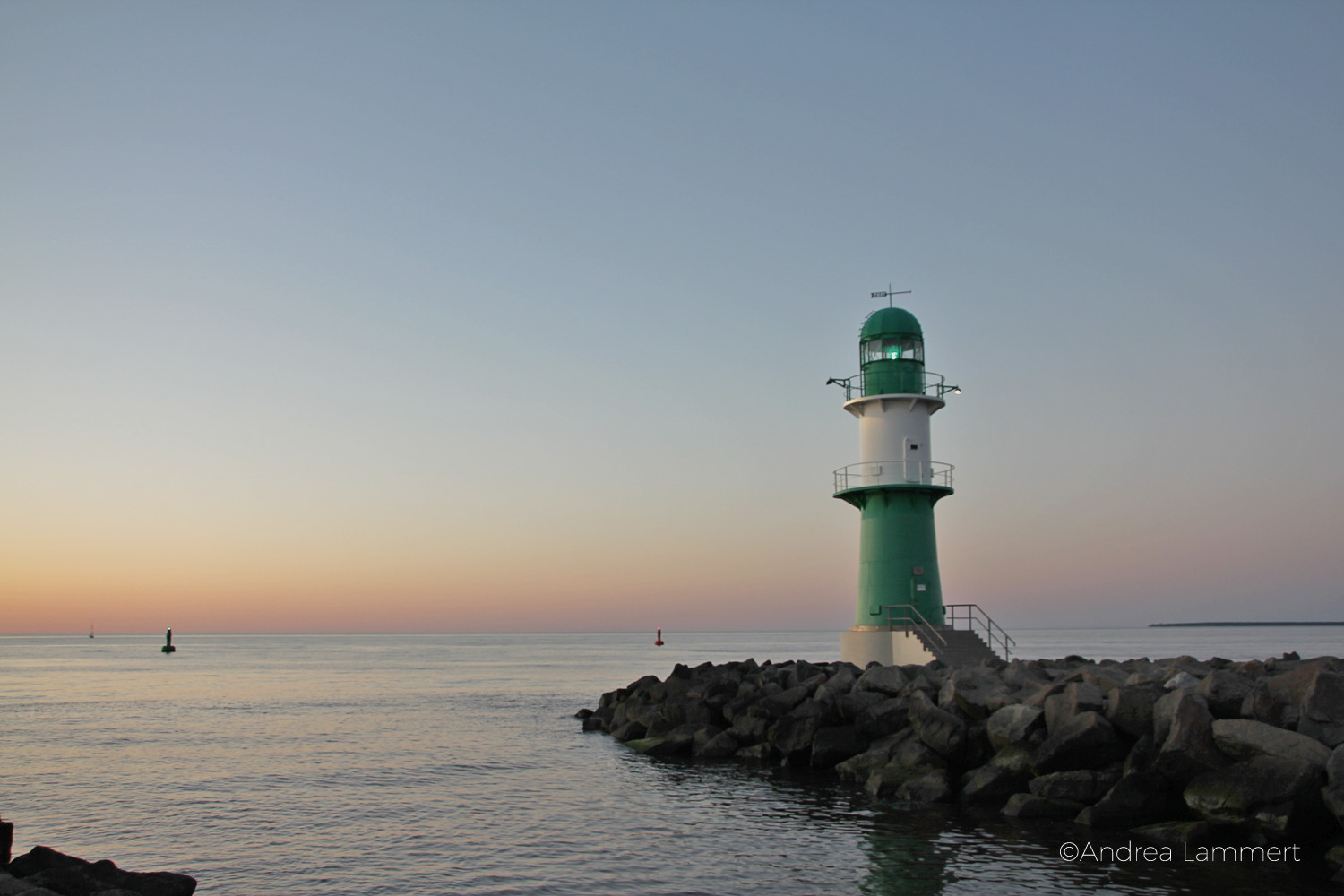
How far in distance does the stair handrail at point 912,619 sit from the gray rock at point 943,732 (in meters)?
7.51

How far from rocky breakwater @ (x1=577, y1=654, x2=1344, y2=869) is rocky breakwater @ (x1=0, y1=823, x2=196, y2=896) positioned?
10.9 meters

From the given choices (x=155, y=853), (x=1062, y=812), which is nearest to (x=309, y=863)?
(x=155, y=853)

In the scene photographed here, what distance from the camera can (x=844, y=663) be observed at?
79.0 feet

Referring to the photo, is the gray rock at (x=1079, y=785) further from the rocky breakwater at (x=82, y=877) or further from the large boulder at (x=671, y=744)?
the rocky breakwater at (x=82, y=877)

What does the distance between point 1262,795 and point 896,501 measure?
13741mm

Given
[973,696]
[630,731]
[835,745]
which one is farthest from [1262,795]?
[630,731]

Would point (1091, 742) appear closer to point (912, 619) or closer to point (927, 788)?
point (927, 788)

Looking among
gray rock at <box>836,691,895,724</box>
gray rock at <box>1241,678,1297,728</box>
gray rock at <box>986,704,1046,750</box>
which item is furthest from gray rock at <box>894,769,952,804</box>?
gray rock at <box>1241,678,1297,728</box>

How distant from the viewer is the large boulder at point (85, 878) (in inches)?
376

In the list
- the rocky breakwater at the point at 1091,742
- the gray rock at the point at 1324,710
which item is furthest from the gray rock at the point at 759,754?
the gray rock at the point at 1324,710

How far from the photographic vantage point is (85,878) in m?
9.67

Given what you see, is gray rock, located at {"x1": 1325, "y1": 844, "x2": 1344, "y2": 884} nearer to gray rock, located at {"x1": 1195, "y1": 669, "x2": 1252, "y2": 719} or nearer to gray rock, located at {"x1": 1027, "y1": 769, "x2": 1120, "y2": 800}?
gray rock, located at {"x1": 1027, "y1": 769, "x2": 1120, "y2": 800}

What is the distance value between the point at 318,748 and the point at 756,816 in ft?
45.6

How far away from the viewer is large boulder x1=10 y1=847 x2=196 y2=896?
376 inches
